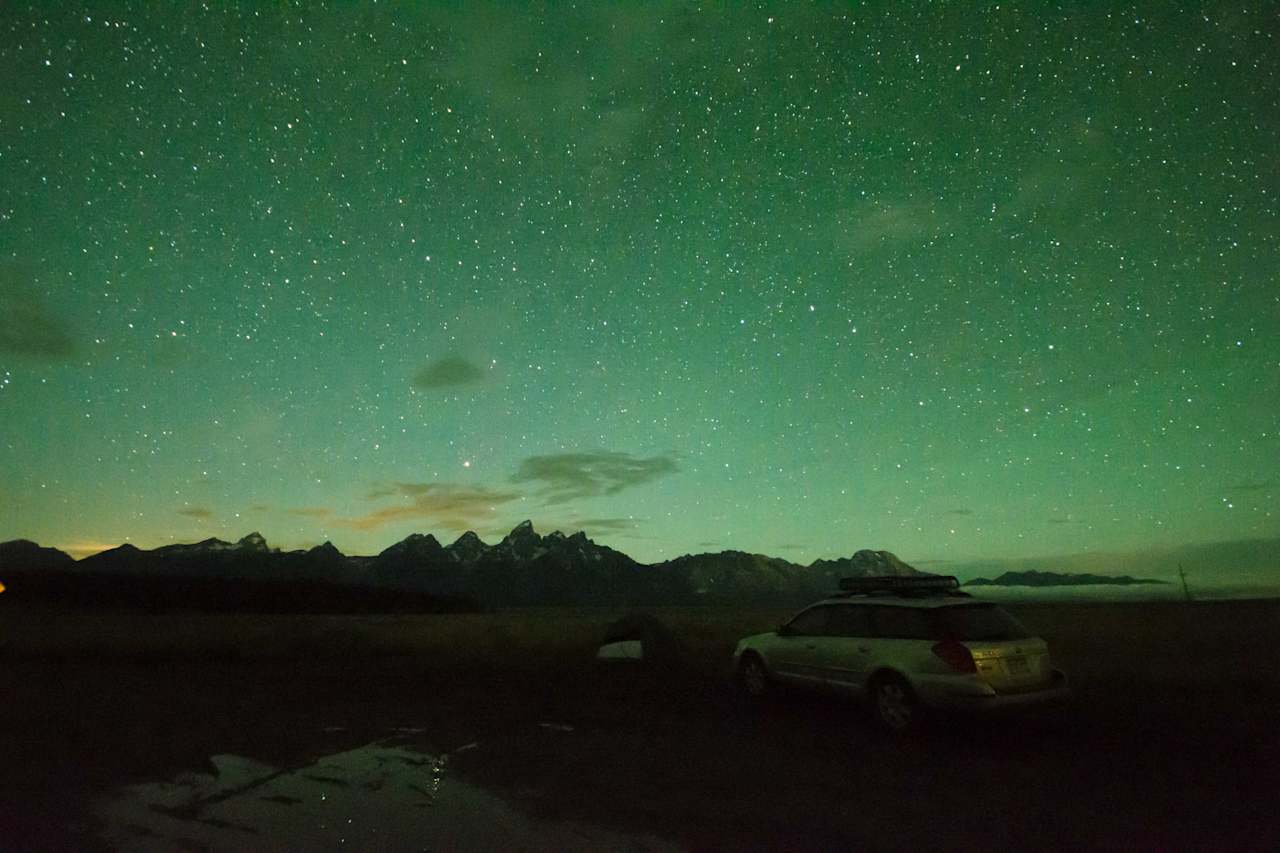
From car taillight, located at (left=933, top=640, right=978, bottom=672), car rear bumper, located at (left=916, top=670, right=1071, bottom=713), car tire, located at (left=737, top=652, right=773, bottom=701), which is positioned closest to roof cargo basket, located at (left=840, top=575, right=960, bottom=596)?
car taillight, located at (left=933, top=640, right=978, bottom=672)

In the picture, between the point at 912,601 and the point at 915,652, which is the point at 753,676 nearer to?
the point at 912,601

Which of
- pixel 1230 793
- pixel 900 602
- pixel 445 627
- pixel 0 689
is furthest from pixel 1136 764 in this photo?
pixel 445 627

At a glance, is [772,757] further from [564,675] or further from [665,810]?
[564,675]

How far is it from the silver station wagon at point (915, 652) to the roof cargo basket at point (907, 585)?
1cm

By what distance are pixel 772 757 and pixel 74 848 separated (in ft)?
18.3

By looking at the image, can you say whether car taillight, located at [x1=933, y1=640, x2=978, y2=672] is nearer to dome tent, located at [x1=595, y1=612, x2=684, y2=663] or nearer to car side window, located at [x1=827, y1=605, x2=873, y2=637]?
car side window, located at [x1=827, y1=605, x2=873, y2=637]

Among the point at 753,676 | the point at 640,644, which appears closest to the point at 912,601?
the point at 753,676

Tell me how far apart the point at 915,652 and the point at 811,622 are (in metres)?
2.09

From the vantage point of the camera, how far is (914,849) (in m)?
4.70

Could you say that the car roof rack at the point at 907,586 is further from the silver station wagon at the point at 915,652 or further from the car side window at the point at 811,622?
the car side window at the point at 811,622

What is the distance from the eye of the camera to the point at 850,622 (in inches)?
369

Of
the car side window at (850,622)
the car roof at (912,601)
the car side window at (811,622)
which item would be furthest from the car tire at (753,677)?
the car roof at (912,601)

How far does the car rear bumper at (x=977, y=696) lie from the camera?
299 inches

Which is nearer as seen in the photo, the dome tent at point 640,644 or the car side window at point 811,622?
the car side window at point 811,622
